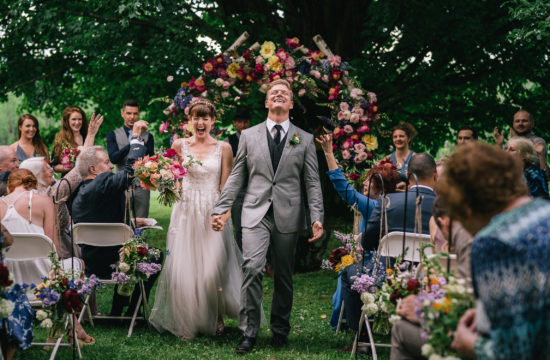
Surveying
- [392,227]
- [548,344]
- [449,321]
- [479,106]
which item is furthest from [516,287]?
[479,106]

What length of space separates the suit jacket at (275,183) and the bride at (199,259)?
608 mm

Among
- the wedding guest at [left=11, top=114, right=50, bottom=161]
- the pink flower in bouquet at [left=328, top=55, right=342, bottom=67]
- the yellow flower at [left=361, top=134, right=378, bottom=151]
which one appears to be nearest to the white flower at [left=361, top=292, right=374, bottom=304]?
the yellow flower at [left=361, top=134, right=378, bottom=151]

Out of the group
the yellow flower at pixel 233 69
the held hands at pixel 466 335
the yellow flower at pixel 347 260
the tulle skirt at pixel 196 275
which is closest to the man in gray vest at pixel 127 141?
the yellow flower at pixel 233 69

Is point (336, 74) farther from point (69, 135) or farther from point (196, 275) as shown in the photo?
point (69, 135)

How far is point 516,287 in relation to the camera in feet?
6.86

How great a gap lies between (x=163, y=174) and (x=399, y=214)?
7.52 ft

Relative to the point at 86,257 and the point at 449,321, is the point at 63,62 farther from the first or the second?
the point at 449,321

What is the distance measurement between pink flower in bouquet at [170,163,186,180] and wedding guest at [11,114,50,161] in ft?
9.60

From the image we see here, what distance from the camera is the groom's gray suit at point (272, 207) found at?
17.0ft

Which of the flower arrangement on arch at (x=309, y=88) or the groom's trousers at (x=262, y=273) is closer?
the groom's trousers at (x=262, y=273)

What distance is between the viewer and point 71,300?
437cm

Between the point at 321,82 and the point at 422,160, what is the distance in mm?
3017

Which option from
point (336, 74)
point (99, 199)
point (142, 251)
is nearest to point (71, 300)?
point (142, 251)

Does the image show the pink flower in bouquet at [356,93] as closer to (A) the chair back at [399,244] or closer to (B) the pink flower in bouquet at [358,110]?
(B) the pink flower in bouquet at [358,110]
